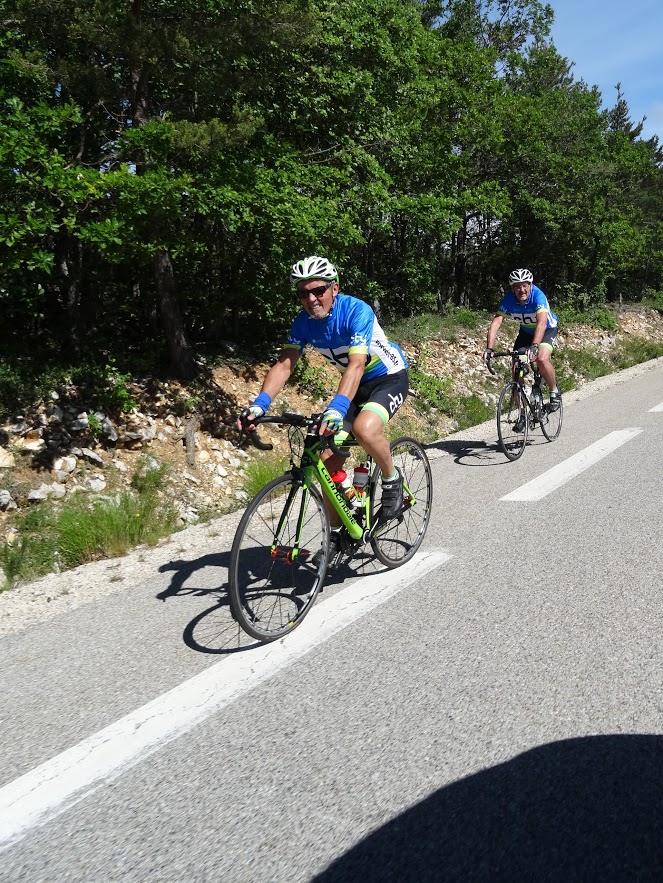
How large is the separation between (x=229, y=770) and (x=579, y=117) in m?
29.6

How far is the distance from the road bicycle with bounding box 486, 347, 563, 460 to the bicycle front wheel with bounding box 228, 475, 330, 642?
15.6ft

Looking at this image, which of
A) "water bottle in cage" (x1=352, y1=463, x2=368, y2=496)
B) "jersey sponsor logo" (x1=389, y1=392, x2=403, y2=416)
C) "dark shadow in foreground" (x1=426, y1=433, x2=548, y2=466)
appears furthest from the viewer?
"dark shadow in foreground" (x1=426, y1=433, x2=548, y2=466)

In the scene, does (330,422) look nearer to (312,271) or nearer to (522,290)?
(312,271)

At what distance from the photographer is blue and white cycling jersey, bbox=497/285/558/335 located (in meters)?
8.93

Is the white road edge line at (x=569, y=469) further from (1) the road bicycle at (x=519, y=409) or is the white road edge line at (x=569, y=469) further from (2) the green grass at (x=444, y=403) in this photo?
(2) the green grass at (x=444, y=403)

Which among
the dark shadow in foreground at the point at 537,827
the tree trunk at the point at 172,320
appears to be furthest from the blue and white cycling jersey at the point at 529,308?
the dark shadow in foreground at the point at 537,827

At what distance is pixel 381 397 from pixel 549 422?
598 cm

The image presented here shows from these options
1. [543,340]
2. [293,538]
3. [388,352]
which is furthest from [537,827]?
[543,340]

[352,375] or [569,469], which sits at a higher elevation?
[352,375]

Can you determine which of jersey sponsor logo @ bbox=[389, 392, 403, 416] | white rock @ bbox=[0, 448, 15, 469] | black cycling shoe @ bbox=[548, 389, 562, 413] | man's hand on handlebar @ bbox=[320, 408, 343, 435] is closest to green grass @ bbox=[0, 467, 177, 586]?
white rock @ bbox=[0, 448, 15, 469]

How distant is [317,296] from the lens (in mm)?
4250

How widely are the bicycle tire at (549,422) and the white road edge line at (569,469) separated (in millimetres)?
748

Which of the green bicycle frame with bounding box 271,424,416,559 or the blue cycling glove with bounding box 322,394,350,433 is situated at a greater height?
the blue cycling glove with bounding box 322,394,350,433

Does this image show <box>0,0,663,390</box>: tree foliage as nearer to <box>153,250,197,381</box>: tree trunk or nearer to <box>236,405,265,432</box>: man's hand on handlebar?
<box>153,250,197,381</box>: tree trunk
